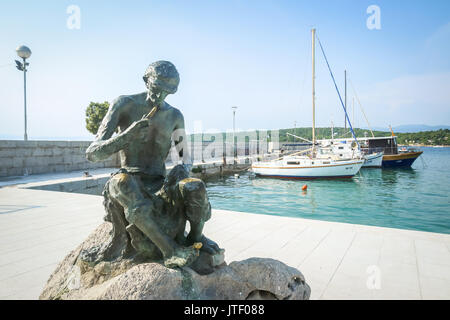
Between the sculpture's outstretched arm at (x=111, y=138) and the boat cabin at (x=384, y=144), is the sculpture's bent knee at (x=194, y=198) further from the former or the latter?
the boat cabin at (x=384, y=144)

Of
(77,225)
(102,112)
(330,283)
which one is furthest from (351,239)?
(102,112)

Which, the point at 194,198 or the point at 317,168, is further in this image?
the point at 317,168

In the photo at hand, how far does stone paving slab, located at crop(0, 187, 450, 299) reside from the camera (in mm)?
2953

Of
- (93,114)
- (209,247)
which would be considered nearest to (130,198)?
(209,247)

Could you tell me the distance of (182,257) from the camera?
1.92 meters

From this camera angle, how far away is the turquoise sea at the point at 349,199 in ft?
34.0

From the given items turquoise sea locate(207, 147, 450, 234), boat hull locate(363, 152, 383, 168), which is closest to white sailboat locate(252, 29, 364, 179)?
turquoise sea locate(207, 147, 450, 234)

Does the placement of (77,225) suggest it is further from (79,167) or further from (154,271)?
(79,167)

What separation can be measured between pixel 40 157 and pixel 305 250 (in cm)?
1358

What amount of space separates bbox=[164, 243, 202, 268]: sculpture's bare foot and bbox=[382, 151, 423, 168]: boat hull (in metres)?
29.7

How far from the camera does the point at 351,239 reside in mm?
4418

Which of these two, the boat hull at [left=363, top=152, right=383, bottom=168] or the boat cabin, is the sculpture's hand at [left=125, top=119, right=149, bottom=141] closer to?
the boat hull at [left=363, top=152, right=383, bottom=168]

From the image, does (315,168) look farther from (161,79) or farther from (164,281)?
(164,281)

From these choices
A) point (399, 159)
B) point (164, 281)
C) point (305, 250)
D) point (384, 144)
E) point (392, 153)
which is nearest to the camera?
point (164, 281)
